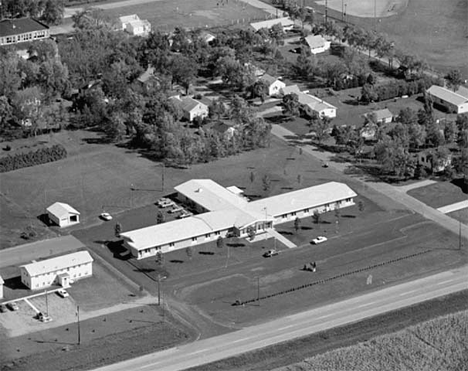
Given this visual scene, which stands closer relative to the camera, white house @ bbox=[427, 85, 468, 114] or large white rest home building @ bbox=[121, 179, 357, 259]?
large white rest home building @ bbox=[121, 179, 357, 259]

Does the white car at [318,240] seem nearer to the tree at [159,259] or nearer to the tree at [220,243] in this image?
the tree at [220,243]

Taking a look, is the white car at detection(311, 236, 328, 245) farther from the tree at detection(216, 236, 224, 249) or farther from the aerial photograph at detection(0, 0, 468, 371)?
the tree at detection(216, 236, 224, 249)

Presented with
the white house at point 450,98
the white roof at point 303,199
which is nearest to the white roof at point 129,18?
the white house at point 450,98

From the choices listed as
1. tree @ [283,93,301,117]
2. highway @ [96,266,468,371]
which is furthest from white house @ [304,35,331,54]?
highway @ [96,266,468,371]

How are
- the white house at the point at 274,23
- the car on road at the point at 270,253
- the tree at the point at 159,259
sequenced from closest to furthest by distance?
the tree at the point at 159,259, the car on road at the point at 270,253, the white house at the point at 274,23

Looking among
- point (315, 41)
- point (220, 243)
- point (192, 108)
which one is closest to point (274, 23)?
point (315, 41)

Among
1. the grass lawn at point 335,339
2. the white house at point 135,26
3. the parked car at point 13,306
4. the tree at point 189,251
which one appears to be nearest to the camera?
the grass lawn at point 335,339
